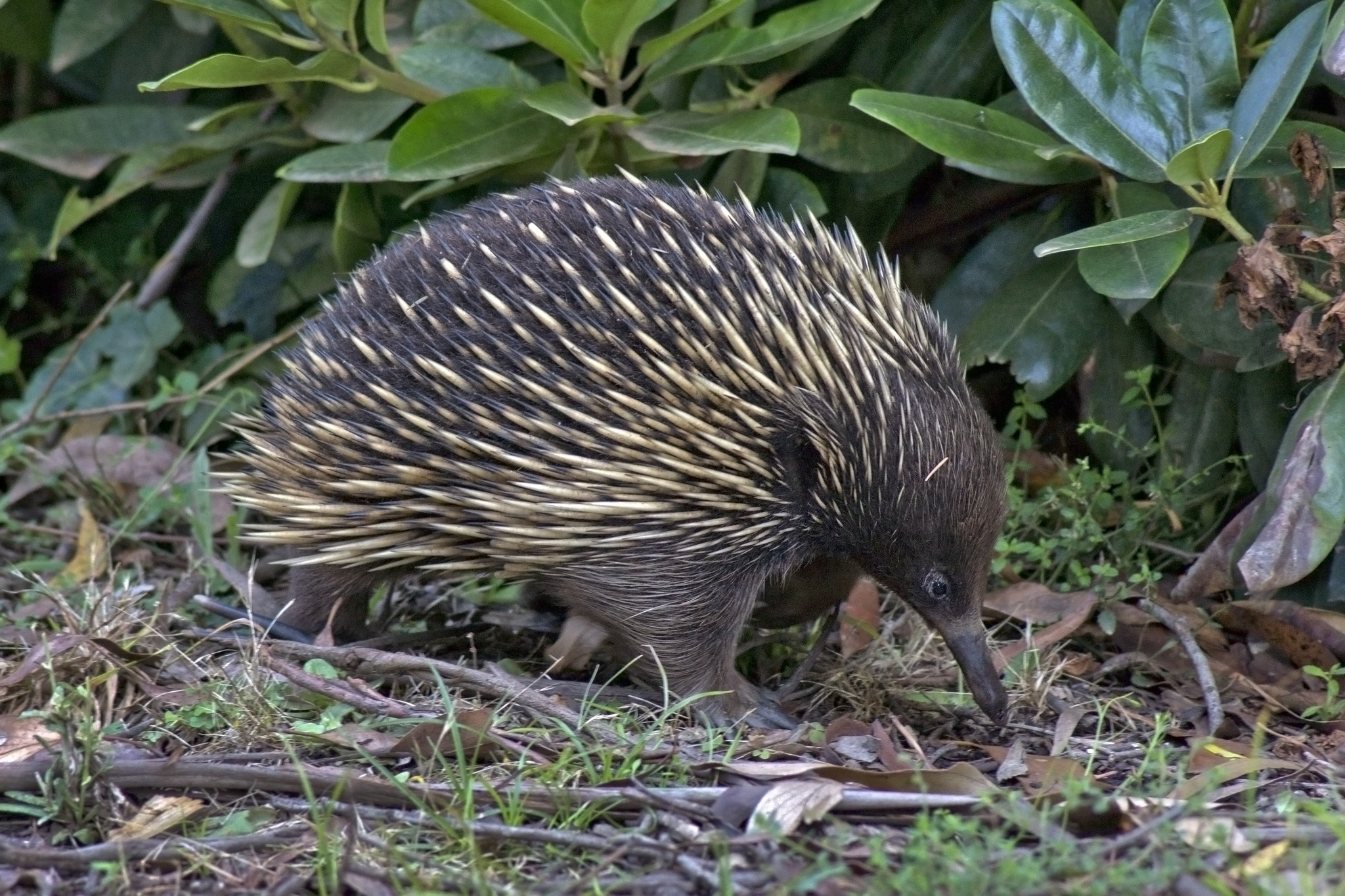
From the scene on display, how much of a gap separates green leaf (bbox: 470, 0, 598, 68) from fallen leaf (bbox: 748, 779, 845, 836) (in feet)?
6.56

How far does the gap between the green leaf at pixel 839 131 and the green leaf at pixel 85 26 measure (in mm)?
2336

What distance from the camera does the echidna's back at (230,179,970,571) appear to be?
11.1 feet

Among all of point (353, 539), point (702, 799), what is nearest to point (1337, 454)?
point (702, 799)

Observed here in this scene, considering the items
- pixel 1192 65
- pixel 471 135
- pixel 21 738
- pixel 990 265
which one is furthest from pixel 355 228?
pixel 1192 65

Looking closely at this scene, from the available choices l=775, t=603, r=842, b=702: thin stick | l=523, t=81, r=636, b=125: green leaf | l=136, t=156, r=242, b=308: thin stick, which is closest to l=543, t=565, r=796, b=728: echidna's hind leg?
l=775, t=603, r=842, b=702: thin stick

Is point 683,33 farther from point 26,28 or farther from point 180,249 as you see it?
point 26,28

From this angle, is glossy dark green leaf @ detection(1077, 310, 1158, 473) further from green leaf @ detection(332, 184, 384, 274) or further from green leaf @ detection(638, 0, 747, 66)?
green leaf @ detection(332, 184, 384, 274)

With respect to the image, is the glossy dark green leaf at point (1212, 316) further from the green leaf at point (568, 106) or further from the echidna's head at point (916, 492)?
the green leaf at point (568, 106)

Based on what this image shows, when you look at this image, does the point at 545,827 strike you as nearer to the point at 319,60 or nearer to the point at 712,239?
the point at 712,239

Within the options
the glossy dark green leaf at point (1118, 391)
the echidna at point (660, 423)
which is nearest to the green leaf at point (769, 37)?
the echidna at point (660, 423)

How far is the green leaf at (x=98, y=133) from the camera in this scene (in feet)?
16.8

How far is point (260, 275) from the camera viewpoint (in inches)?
213

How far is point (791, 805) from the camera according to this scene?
275cm

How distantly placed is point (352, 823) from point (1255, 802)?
5.80 ft
